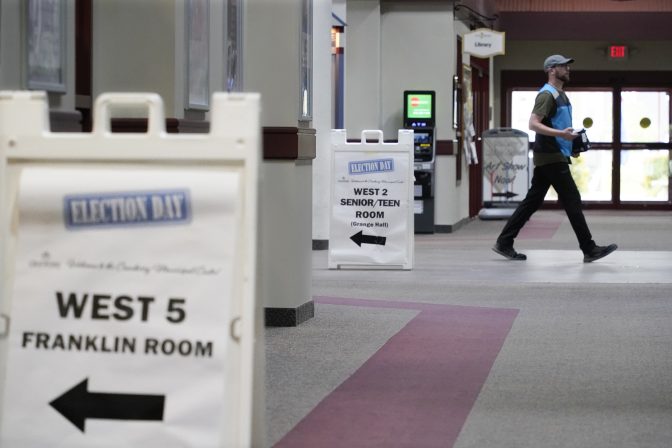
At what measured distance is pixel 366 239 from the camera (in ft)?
32.2

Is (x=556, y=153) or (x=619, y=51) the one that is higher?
(x=619, y=51)

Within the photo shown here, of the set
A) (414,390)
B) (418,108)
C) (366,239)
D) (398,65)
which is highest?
(398,65)

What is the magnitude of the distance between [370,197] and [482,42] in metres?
6.33

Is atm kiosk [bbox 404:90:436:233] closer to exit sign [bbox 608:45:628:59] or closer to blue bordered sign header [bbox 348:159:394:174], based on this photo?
blue bordered sign header [bbox 348:159:394:174]

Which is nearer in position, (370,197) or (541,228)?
(370,197)

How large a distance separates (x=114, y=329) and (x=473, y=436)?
65.0 inches

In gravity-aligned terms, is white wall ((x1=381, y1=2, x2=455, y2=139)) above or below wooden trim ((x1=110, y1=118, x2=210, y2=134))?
above

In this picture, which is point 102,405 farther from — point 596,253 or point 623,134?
point 623,134

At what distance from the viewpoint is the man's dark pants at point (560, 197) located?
10195mm

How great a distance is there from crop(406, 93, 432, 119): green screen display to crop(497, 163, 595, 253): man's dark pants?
3915 mm

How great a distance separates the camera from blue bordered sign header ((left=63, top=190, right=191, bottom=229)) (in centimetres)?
293

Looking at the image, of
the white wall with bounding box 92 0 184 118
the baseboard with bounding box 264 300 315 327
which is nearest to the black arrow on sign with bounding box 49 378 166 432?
the white wall with bounding box 92 0 184 118

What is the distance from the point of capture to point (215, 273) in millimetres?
2920

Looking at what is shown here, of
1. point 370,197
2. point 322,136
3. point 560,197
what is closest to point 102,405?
point 370,197
